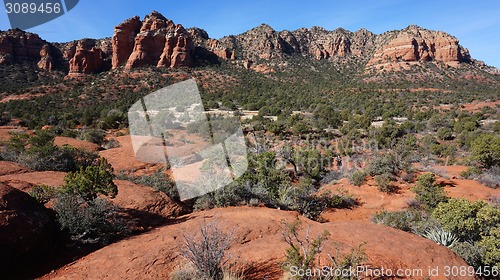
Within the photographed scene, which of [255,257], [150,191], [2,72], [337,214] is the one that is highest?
[2,72]

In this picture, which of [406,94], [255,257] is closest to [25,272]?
[255,257]

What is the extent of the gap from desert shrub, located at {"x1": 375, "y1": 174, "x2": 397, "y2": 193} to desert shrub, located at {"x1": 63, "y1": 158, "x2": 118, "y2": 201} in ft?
35.8

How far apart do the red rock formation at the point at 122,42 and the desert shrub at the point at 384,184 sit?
210 feet

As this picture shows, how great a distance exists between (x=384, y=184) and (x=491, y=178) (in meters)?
4.96

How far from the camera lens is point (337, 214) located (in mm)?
10156

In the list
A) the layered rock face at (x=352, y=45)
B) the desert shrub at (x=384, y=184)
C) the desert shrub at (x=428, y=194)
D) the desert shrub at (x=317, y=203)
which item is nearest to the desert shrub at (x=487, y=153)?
the desert shrub at (x=428, y=194)

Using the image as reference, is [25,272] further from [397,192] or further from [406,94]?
[406,94]

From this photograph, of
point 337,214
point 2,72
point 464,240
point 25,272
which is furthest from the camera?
point 2,72

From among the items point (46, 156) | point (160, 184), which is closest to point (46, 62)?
point (46, 156)

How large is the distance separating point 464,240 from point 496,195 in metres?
6.53

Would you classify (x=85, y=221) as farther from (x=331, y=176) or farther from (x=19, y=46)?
(x=19, y=46)

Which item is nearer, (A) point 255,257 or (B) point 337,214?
(A) point 255,257

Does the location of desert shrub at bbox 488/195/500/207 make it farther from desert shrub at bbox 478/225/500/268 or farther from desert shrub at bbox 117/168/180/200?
desert shrub at bbox 117/168/180/200

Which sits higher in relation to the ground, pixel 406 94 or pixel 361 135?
pixel 406 94
